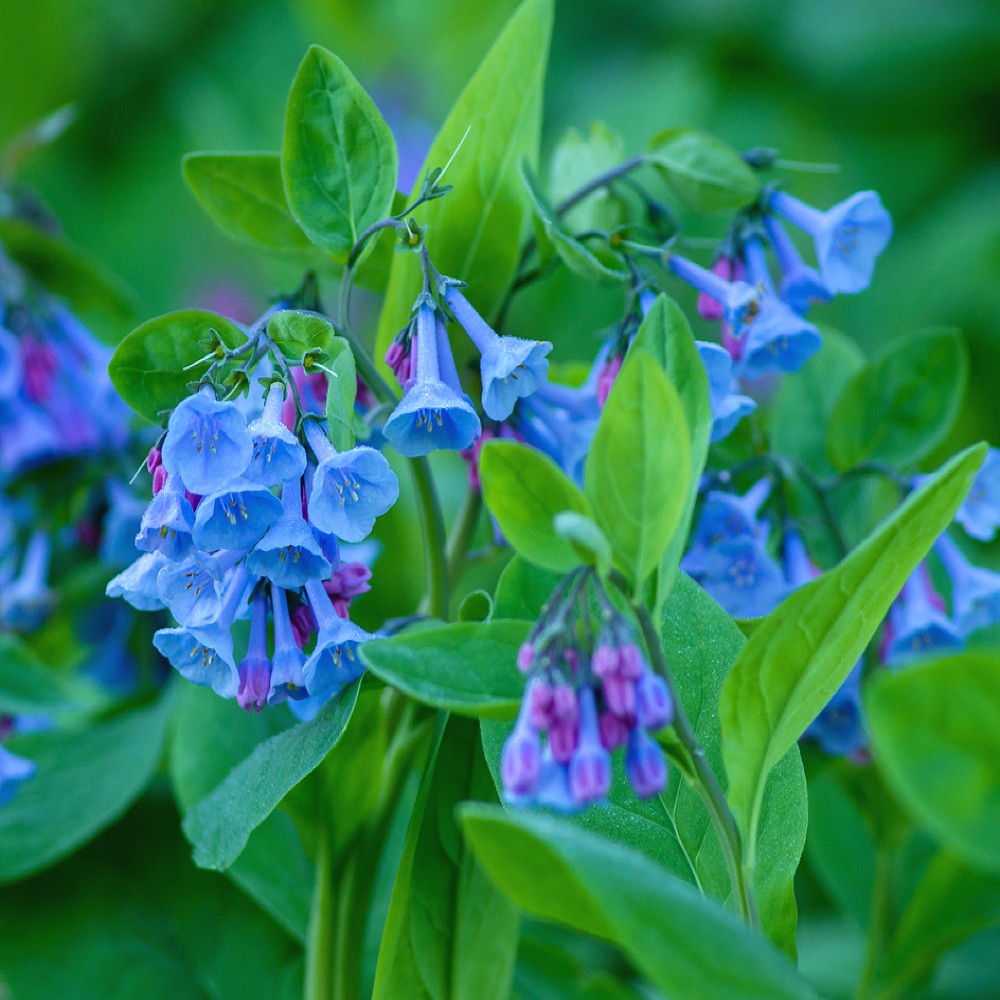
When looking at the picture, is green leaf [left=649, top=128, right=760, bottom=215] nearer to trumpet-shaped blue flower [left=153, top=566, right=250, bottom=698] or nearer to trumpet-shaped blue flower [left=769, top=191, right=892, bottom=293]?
trumpet-shaped blue flower [left=769, top=191, right=892, bottom=293]

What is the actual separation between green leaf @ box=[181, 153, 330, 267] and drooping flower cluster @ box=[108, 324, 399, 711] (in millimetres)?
141

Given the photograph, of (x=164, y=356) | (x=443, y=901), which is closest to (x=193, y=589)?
(x=164, y=356)

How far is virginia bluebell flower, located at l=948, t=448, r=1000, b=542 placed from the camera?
2.80 ft

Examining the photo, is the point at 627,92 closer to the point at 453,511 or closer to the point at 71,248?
the point at 453,511

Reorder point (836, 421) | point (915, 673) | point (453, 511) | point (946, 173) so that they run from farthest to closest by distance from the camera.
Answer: point (946, 173)
point (453, 511)
point (836, 421)
point (915, 673)

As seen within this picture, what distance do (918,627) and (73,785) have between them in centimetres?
70

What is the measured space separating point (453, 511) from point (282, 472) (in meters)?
0.92

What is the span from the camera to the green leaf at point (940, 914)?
851mm

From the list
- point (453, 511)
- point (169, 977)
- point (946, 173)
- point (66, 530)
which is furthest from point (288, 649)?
point (946, 173)

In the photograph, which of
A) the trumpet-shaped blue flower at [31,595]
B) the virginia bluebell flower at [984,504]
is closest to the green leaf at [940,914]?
the virginia bluebell flower at [984,504]

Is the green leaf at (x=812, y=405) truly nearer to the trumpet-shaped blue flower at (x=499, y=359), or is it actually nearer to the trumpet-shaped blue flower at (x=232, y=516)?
the trumpet-shaped blue flower at (x=499, y=359)

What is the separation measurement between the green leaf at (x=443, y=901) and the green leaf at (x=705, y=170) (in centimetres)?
40

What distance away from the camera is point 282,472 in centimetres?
61

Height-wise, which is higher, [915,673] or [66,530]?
[915,673]
